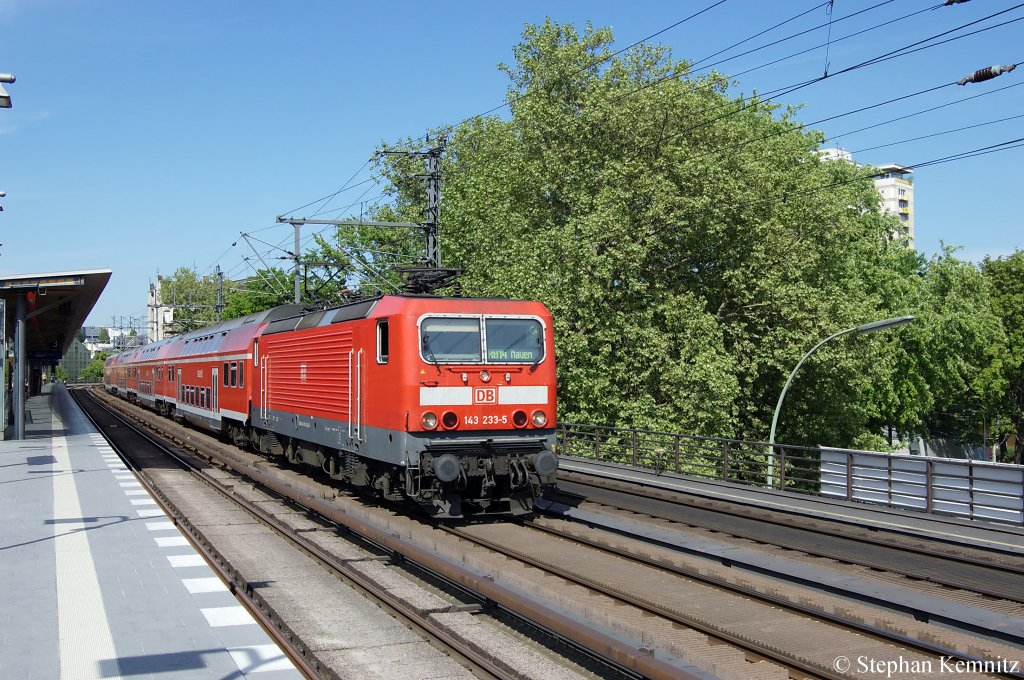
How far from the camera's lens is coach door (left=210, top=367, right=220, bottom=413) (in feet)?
95.9

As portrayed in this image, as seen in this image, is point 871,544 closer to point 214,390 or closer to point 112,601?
point 112,601

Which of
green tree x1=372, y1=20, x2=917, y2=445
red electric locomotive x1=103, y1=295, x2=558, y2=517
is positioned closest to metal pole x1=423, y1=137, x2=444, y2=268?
green tree x1=372, y1=20, x2=917, y2=445

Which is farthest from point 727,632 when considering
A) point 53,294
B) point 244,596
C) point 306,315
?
point 53,294

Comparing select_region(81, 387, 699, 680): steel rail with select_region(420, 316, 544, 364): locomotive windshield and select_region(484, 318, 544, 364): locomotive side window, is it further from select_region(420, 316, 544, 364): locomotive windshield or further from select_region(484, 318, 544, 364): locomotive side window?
select_region(484, 318, 544, 364): locomotive side window

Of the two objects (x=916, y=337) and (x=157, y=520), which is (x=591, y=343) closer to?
(x=157, y=520)

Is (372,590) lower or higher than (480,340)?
lower

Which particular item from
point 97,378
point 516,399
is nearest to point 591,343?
point 516,399

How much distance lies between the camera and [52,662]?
7590mm

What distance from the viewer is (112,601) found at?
9648 millimetres

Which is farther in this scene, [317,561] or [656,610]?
[317,561]

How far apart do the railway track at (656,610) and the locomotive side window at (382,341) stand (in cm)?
267

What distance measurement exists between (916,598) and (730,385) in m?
19.1

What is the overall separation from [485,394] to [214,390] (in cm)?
1781

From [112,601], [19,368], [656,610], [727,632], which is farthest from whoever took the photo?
[19,368]
